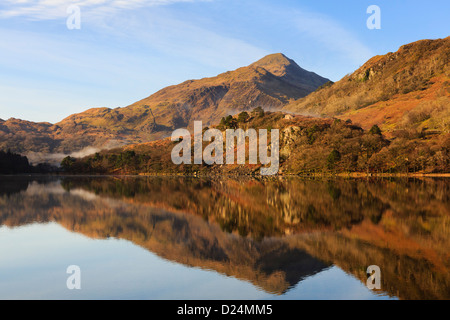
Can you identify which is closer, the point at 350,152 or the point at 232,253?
the point at 232,253

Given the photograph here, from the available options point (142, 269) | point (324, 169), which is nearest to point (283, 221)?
point (142, 269)

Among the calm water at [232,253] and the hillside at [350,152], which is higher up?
the hillside at [350,152]

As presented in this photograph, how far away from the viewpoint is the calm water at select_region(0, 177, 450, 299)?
15.5 metres

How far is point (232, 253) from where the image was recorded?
22.1 m

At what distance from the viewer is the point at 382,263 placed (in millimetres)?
18422

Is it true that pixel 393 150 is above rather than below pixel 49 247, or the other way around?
above

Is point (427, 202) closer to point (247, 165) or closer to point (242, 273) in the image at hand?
point (242, 273)

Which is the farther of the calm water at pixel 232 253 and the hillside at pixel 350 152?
the hillside at pixel 350 152

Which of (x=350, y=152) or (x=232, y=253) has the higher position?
(x=350, y=152)

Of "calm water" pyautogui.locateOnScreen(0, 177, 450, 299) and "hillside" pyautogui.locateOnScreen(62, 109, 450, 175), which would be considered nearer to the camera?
"calm water" pyautogui.locateOnScreen(0, 177, 450, 299)

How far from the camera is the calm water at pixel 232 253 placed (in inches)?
609

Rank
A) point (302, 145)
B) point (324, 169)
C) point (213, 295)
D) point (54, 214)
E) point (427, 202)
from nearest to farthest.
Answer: point (213, 295), point (54, 214), point (427, 202), point (324, 169), point (302, 145)

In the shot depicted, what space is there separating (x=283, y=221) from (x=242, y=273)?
15164mm

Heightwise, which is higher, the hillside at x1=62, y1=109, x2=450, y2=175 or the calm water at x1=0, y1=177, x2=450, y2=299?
the hillside at x1=62, y1=109, x2=450, y2=175
